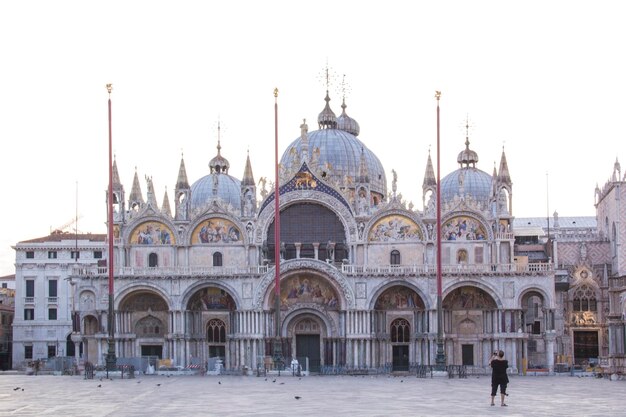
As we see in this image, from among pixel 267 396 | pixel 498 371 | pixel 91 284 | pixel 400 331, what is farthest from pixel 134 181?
pixel 498 371

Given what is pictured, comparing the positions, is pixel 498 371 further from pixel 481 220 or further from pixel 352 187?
pixel 352 187

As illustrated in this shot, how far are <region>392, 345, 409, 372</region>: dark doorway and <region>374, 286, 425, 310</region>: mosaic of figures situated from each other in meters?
2.76

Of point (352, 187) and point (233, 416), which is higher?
point (352, 187)

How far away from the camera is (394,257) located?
3017 inches

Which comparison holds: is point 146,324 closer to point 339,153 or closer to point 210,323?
point 210,323

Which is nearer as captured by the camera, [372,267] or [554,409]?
[554,409]

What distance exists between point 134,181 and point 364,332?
69.7 feet

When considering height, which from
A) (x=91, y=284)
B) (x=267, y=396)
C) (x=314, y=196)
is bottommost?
(x=267, y=396)

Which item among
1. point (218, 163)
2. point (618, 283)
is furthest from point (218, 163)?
point (618, 283)

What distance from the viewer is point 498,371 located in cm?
3325

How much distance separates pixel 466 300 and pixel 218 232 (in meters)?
18.0

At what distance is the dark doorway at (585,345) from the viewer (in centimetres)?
8781

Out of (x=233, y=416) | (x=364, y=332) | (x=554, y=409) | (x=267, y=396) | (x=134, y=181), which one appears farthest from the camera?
(x=134, y=181)

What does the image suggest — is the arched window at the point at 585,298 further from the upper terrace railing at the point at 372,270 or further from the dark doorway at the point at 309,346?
the dark doorway at the point at 309,346
